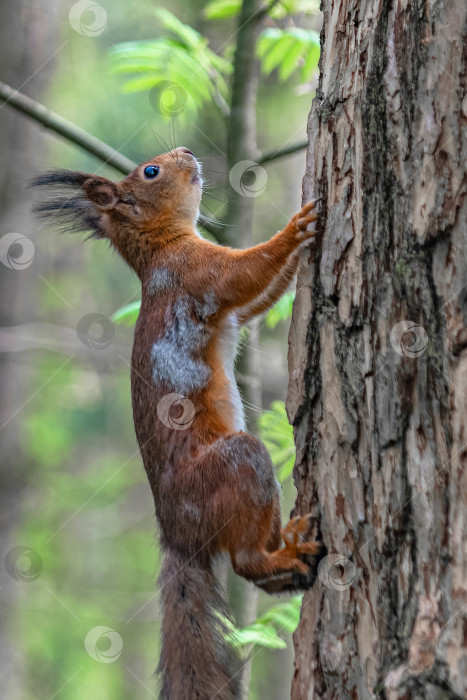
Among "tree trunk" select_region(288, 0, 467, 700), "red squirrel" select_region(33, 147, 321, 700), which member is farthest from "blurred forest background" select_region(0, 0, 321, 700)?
"tree trunk" select_region(288, 0, 467, 700)

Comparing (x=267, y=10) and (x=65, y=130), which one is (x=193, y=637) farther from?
(x=267, y=10)

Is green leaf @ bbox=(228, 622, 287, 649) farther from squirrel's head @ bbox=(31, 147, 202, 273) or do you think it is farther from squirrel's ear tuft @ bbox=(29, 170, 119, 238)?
squirrel's ear tuft @ bbox=(29, 170, 119, 238)

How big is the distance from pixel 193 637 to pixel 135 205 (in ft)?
7.73

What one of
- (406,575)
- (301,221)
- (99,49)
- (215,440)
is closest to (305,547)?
(406,575)

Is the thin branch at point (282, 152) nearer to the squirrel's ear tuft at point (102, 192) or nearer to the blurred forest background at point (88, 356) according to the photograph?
the blurred forest background at point (88, 356)

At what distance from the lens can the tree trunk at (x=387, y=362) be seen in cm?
199

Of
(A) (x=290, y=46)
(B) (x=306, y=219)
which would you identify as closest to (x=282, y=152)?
(A) (x=290, y=46)

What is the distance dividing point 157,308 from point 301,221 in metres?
1.08

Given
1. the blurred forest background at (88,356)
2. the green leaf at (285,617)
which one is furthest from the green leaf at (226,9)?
the green leaf at (285,617)

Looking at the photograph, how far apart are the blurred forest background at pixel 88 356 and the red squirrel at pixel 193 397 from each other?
38 cm

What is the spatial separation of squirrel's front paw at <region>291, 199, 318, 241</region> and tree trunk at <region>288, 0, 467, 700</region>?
0.23ft

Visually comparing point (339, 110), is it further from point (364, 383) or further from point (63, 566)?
point (63, 566)

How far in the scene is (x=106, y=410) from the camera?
10.4m

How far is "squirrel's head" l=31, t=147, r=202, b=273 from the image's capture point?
399 centimetres
